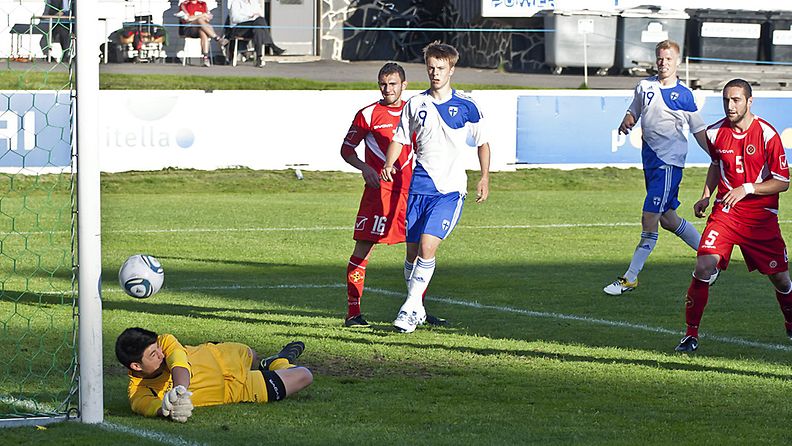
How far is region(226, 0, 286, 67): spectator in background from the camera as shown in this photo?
30734 millimetres

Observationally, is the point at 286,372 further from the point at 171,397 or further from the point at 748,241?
the point at 748,241

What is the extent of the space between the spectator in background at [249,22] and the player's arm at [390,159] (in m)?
21.7

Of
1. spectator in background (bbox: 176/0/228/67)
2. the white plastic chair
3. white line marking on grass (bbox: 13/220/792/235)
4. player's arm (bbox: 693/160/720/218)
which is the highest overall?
spectator in background (bbox: 176/0/228/67)

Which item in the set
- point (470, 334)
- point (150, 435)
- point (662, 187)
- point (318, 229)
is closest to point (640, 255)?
point (662, 187)

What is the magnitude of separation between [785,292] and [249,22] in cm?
2363

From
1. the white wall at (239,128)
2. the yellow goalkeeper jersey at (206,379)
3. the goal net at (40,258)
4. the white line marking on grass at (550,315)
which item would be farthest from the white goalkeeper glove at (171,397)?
the white wall at (239,128)

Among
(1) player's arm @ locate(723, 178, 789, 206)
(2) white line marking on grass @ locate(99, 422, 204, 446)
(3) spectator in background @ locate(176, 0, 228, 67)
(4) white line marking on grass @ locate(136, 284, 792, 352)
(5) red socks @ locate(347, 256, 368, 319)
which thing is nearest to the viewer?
(2) white line marking on grass @ locate(99, 422, 204, 446)

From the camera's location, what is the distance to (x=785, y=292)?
8.94 meters

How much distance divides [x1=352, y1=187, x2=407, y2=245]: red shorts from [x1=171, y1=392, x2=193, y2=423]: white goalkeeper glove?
3496mm

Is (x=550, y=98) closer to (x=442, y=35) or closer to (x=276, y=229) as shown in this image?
(x=276, y=229)

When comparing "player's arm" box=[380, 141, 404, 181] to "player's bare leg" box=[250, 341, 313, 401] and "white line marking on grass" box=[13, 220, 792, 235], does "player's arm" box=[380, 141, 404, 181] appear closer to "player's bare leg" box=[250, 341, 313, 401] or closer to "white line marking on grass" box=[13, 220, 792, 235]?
"player's bare leg" box=[250, 341, 313, 401]

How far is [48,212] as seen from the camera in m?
18.5

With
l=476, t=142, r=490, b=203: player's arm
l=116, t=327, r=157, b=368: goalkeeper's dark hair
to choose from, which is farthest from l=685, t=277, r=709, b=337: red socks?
l=116, t=327, r=157, b=368: goalkeeper's dark hair

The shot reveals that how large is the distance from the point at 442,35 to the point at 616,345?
95.6 feet
